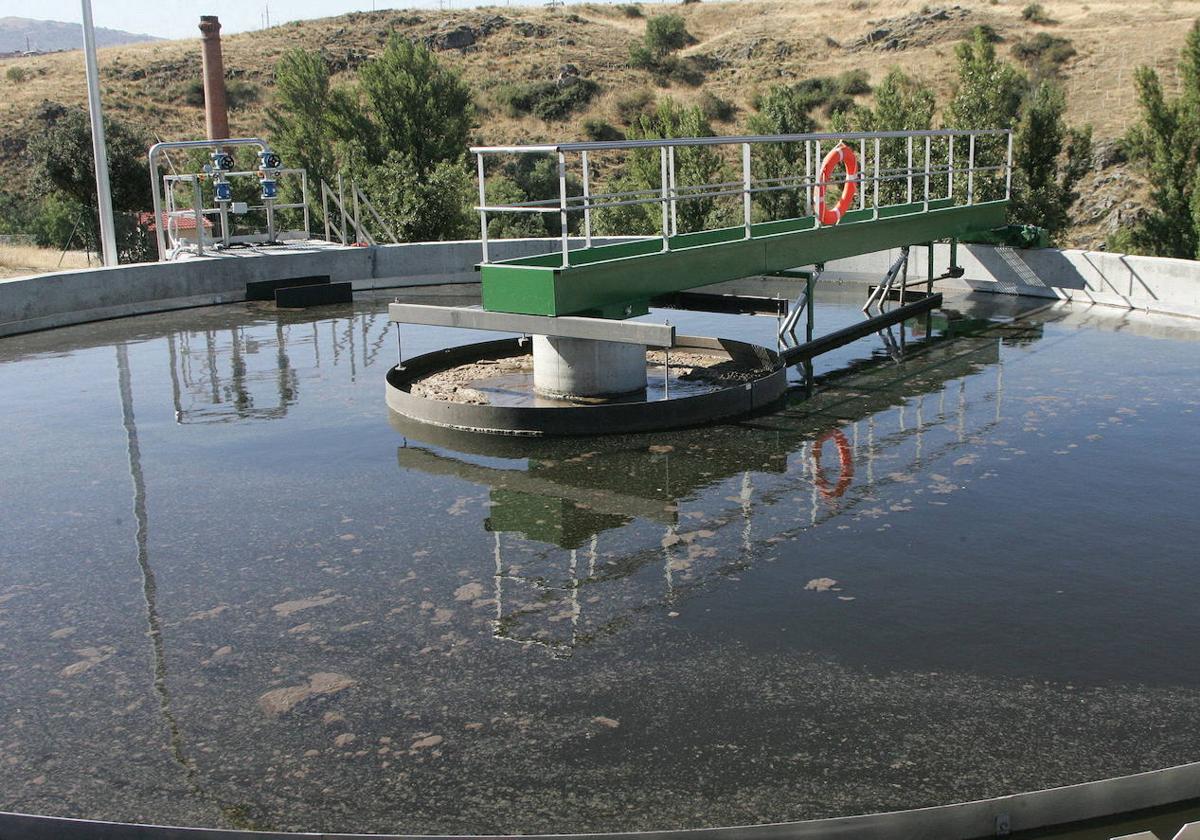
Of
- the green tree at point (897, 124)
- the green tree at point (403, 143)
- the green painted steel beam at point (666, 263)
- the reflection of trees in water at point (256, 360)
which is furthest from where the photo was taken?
the green tree at point (403, 143)

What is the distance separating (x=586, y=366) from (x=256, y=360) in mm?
5078

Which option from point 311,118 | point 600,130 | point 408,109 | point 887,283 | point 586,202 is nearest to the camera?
point 586,202

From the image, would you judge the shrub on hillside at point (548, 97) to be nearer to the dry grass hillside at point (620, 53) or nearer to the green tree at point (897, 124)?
the dry grass hillside at point (620, 53)

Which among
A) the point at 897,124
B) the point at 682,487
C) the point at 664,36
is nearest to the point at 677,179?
the point at 897,124

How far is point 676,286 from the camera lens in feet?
39.2

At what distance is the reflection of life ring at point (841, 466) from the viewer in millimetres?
8688

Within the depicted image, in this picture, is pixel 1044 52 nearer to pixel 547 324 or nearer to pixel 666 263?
pixel 666 263

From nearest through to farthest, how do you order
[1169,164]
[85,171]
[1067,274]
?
[1067,274] < [1169,164] < [85,171]

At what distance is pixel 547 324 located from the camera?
10.6 meters

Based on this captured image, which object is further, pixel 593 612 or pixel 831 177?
pixel 831 177

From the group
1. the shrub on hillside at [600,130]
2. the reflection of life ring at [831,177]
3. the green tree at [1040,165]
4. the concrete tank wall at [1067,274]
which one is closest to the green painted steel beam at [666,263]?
the reflection of life ring at [831,177]

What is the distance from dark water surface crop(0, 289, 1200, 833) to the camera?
4879 millimetres

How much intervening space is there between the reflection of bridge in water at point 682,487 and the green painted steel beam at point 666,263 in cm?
139

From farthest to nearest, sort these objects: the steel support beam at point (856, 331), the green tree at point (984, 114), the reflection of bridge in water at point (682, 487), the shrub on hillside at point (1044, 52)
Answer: the shrub on hillside at point (1044, 52), the green tree at point (984, 114), the steel support beam at point (856, 331), the reflection of bridge in water at point (682, 487)
